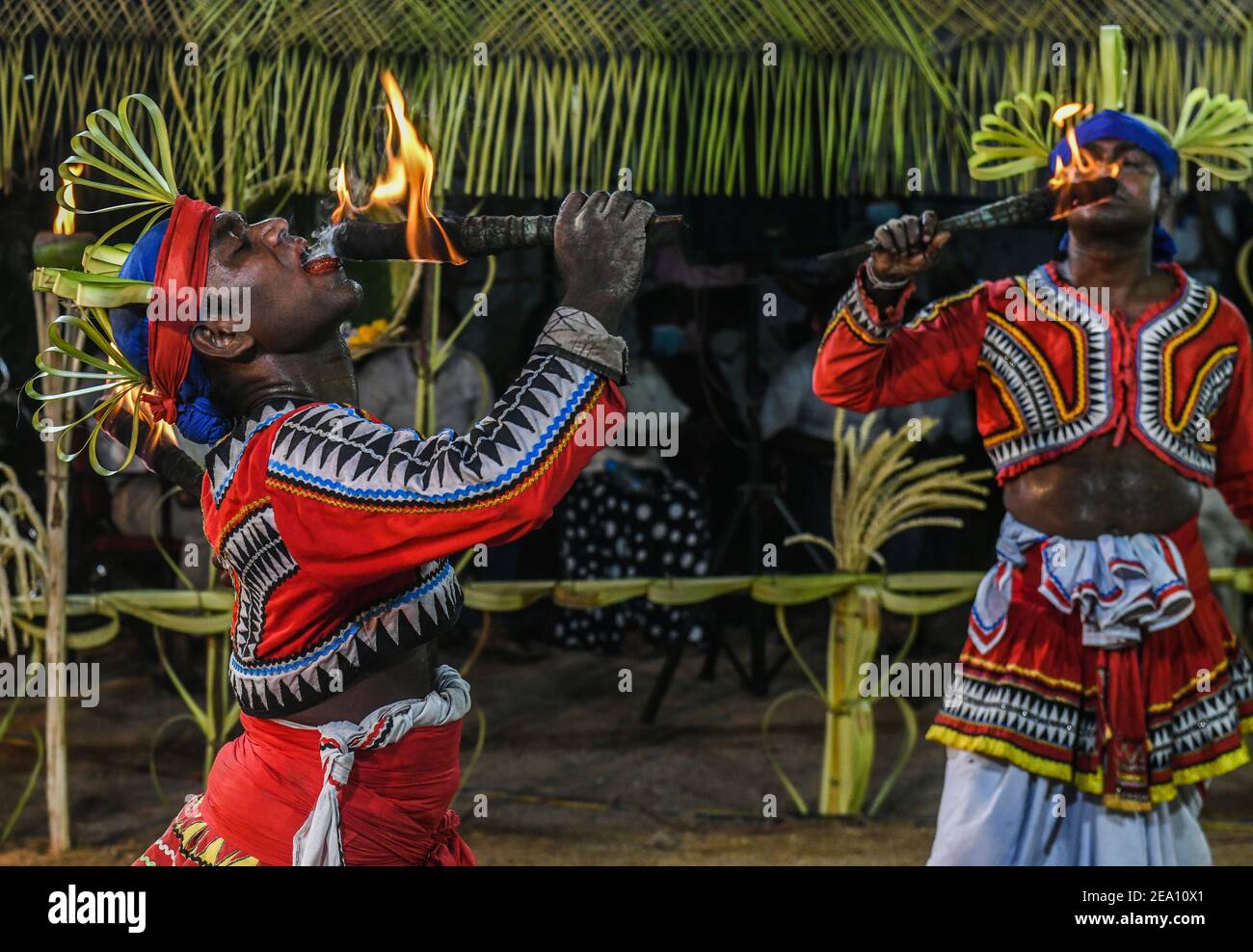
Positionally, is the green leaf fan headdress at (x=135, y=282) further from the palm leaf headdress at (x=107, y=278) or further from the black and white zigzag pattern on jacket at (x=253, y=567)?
the black and white zigzag pattern on jacket at (x=253, y=567)

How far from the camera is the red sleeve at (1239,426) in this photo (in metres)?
3.39

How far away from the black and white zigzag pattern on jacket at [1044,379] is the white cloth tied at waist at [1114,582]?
19cm

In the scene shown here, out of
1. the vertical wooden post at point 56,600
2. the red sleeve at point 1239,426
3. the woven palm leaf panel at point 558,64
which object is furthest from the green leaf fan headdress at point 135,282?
the red sleeve at point 1239,426

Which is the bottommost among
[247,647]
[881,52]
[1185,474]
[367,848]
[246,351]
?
[367,848]

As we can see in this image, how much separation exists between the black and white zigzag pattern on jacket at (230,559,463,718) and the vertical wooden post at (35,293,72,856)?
224 centimetres

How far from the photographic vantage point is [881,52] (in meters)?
4.16

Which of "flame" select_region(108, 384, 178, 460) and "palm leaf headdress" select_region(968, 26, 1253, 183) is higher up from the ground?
"palm leaf headdress" select_region(968, 26, 1253, 183)

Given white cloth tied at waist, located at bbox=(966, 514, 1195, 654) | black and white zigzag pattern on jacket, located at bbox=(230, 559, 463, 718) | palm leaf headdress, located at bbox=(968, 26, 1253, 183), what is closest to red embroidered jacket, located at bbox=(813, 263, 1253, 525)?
white cloth tied at waist, located at bbox=(966, 514, 1195, 654)

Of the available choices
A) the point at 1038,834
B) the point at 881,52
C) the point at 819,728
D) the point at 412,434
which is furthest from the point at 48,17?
the point at 819,728

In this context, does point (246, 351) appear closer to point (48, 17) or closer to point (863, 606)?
point (48, 17)

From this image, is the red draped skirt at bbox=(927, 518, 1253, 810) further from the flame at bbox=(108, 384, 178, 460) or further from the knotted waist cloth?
the flame at bbox=(108, 384, 178, 460)

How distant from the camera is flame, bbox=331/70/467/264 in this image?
218 cm

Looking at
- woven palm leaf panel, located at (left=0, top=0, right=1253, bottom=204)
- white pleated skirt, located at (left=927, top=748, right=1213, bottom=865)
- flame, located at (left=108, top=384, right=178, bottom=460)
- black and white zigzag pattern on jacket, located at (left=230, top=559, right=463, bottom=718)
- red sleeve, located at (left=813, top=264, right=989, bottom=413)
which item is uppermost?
woven palm leaf panel, located at (left=0, top=0, right=1253, bottom=204)

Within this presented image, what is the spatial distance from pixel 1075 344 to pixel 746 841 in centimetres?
210
